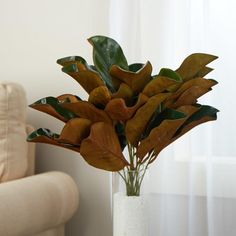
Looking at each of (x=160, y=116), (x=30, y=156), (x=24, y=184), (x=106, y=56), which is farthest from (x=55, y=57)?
(x=160, y=116)

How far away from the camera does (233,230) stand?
4.75 ft

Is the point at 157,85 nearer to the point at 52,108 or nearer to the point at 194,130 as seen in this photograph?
the point at 52,108

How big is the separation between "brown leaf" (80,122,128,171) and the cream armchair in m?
0.36

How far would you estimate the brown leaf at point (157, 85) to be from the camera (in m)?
0.94

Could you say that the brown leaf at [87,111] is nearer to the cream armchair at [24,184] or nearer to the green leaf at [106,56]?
the green leaf at [106,56]

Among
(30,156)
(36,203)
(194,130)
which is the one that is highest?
(194,130)

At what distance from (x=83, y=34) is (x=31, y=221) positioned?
85 cm

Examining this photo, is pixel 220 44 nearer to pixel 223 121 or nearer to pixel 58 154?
pixel 223 121

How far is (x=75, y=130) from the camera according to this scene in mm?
1005

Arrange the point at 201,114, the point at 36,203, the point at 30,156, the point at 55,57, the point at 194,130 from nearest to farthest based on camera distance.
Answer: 1. the point at 201,114
2. the point at 36,203
3. the point at 194,130
4. the point at 30,156
5. the point at 55,57

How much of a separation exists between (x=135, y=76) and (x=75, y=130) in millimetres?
195

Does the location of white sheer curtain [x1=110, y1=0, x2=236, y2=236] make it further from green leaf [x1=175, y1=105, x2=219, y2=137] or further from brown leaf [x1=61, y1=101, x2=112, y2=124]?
brown leaf [x1=61, y1=101, x2=112, y2=124]

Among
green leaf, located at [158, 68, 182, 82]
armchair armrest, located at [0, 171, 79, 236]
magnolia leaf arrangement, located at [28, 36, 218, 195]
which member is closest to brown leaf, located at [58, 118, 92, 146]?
magnolia leaf arrangement, located at [28, 36, 218, 195]

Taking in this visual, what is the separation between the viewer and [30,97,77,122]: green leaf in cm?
104
